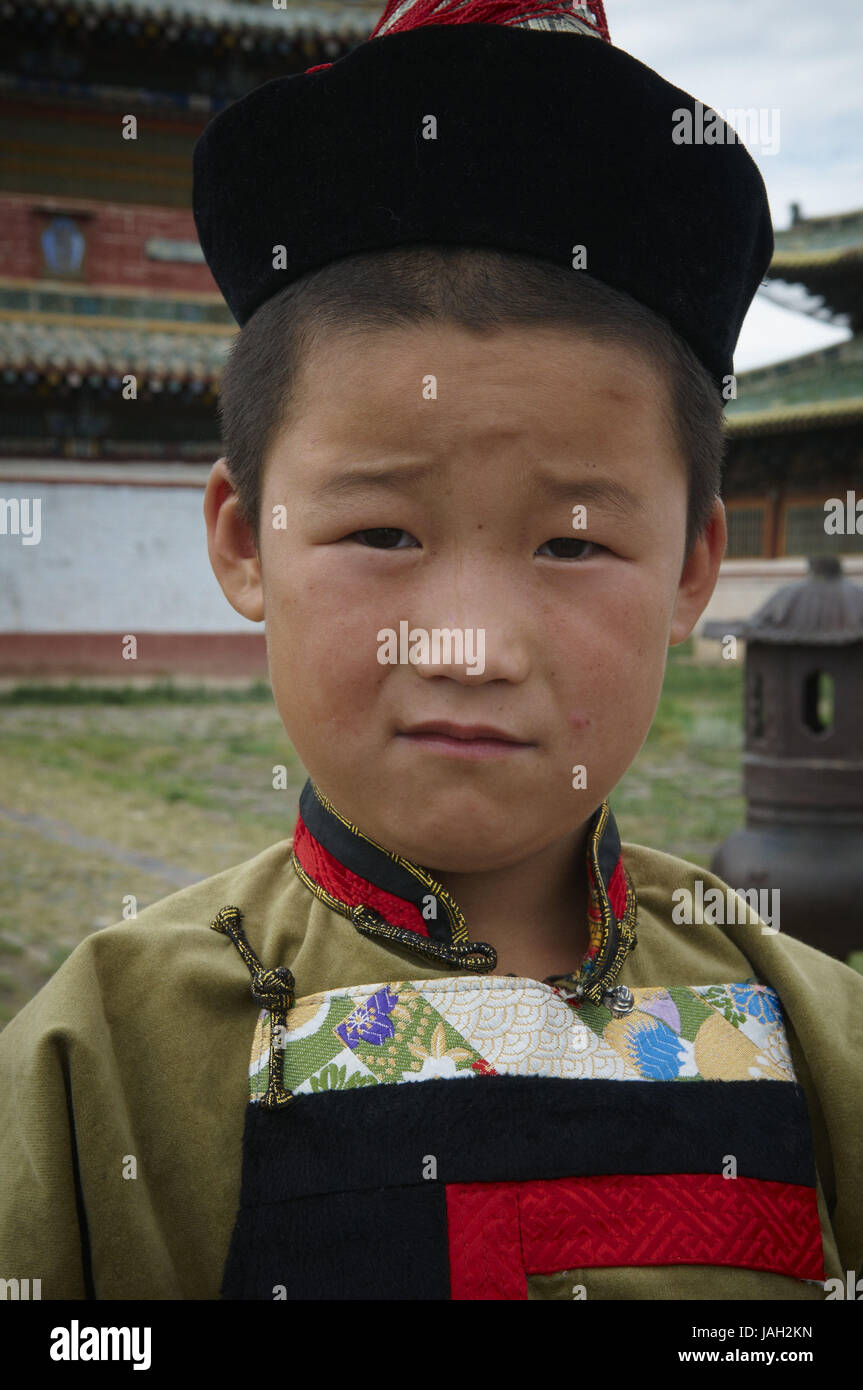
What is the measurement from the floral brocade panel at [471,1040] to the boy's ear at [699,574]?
1.41 feet

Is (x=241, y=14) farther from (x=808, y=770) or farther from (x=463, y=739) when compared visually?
(x=463, y=739)

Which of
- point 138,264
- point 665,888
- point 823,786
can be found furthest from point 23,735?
point 665,888

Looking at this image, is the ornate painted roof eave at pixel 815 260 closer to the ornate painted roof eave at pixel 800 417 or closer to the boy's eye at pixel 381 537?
the ornate painted roof eave at pixel 800 417

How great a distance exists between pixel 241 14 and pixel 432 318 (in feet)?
37.6

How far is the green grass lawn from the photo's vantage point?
4.66 metres

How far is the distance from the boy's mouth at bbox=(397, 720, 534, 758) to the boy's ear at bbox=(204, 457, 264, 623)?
0.29 metres

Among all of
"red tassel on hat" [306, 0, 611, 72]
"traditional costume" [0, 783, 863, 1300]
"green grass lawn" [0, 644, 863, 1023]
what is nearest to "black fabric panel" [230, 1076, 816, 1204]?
"traditional costume" [0, 783, 863, 1300]

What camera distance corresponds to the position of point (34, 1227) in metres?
1.04

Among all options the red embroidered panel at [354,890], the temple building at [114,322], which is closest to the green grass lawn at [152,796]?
the temple building at [114,322]

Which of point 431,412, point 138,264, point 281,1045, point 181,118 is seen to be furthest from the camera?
point 138,264

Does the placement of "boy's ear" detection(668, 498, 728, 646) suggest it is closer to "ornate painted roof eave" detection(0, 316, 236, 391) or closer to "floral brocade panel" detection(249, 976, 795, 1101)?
"floral brocade panel" detection(249, 976, 795, 1101)

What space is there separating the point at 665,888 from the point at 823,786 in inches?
92.4

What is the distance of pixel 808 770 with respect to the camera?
3627 mm
